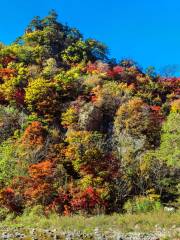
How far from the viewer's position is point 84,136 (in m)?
39.7

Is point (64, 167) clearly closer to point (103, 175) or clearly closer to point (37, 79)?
point (103, 175)

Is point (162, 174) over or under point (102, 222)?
over

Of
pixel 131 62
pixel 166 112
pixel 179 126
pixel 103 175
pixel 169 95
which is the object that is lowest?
pixel 103 175

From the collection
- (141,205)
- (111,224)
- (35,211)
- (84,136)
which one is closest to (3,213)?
(35,211)

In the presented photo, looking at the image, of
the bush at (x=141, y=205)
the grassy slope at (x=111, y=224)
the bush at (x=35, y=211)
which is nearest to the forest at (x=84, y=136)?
the bush at (x=141, y=205)

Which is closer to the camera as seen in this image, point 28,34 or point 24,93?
point 24,93

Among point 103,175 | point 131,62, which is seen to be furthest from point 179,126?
point 131,62

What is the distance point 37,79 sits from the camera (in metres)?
49.4

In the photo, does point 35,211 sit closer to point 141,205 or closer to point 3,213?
point 3,213

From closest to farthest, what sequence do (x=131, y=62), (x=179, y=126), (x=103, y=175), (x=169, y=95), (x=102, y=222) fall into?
1. (x=102, y=222)
2. (x=103, y=175)
3. (x=179, y=126)
4. (x=169, y=95)
5. (x=131, y=62)

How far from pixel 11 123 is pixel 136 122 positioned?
42.0 ft

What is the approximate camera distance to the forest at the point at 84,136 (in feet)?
108

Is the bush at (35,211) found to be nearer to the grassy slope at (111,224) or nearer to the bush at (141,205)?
the grassy slope at (111,224)

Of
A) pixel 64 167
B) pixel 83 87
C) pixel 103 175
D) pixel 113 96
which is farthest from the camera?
pixel 83 87
